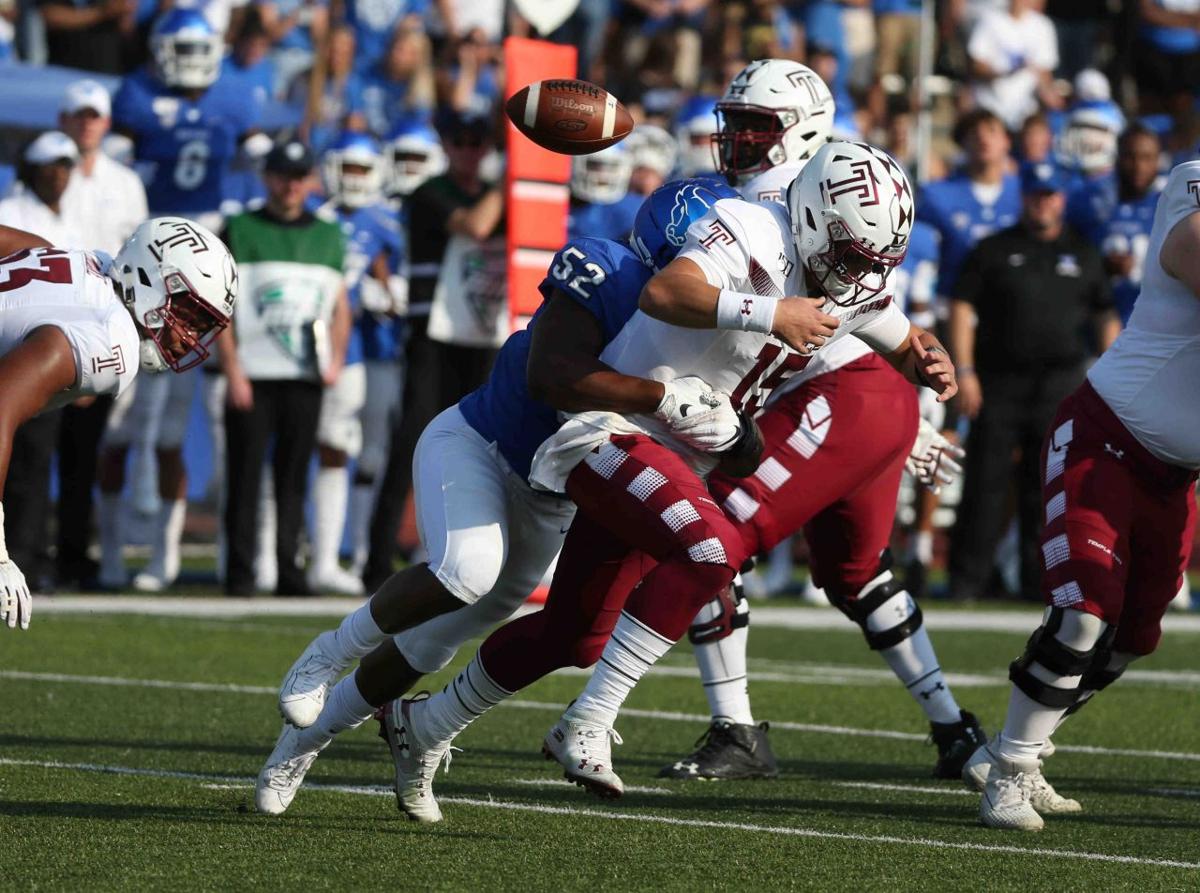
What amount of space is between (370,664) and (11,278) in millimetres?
1202

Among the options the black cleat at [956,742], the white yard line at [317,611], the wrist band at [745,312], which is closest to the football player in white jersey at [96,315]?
the wrist band at [745,312]

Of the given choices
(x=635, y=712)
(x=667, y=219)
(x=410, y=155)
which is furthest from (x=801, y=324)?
(x=410, y=155)

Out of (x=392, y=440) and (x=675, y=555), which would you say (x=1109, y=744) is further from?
(x=392, y=440)

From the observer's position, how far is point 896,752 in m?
6.58

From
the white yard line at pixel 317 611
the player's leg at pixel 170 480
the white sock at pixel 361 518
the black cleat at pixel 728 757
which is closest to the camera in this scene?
the black cleat at pixel 728 757

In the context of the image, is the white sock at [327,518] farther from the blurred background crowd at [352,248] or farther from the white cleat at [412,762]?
the white cleat at [412,762]

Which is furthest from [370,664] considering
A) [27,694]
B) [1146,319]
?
[27,694]

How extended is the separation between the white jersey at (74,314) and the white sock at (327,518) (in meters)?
5.90

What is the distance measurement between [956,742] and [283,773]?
2050 mm

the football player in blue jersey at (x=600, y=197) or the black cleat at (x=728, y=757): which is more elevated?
the black cleat at (x=728, y=757)

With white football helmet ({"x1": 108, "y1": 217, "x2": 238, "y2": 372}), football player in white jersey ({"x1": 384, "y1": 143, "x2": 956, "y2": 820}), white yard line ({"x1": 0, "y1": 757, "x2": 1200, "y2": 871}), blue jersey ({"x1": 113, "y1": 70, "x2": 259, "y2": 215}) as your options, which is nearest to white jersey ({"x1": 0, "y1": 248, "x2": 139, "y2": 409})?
white football helmet ({"x1": 108, "y1": 217, "x2": 238, "y2": 372})

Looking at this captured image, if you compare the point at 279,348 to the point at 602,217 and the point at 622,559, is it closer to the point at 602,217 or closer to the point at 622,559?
the point at 602,217

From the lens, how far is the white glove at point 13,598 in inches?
175

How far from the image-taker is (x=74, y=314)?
16.4 ft
